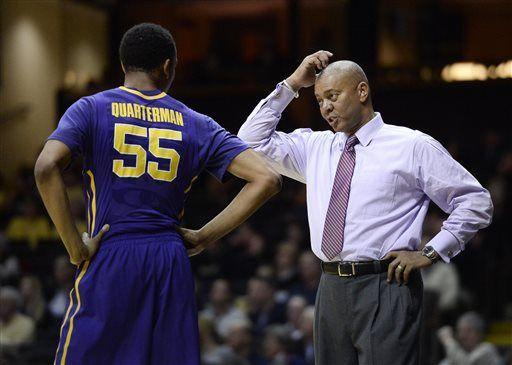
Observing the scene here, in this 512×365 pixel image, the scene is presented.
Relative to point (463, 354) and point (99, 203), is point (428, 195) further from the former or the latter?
point (463, 354)

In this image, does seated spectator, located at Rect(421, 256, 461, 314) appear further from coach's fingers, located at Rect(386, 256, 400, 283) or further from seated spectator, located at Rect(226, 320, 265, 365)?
coach's fingers, located at Rect(386, 256, 400, 283)

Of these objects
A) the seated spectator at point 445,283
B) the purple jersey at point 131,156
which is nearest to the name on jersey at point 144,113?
the purple jersey at point 131,156

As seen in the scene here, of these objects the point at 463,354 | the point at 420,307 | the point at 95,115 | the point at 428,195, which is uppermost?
the point at 95,115

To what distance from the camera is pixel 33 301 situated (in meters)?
10.0

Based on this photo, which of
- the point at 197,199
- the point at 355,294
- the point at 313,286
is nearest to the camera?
the point at 355,294

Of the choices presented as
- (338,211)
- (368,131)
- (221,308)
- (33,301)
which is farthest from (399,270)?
(33,301)

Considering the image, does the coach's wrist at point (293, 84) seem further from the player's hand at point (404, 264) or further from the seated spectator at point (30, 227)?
the seated spectator at point (30, 227)

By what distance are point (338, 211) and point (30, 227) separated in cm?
908

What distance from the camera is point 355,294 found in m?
4.00

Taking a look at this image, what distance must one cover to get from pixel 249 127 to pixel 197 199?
9.01 metres

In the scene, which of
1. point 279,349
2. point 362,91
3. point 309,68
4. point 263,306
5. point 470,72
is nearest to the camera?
point 362,91

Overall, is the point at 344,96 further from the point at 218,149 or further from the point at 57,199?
the point at 57,199

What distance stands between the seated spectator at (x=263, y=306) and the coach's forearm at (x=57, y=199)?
5817mm

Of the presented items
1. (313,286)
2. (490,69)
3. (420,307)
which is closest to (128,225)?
(420,307)
